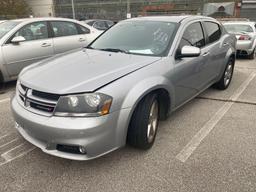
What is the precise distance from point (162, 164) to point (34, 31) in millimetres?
4524

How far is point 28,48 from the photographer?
552 cm

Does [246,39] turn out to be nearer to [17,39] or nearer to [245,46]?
[245,46]

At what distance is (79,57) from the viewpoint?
3.33m

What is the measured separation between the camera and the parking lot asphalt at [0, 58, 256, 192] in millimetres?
2455

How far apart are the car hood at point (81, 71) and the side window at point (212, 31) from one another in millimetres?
1810

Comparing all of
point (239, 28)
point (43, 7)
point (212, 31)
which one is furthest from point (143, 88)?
point (43, 7)

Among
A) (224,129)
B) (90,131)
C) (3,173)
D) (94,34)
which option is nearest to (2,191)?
(3,173)

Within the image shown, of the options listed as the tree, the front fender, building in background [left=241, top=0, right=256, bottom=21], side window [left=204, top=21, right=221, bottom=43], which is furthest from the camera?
building in background [left=241, top=0, right=256, bottom=21]

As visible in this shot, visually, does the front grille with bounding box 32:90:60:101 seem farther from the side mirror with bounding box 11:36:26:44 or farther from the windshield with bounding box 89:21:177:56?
the side mirror with bounding box 11:36:26:44

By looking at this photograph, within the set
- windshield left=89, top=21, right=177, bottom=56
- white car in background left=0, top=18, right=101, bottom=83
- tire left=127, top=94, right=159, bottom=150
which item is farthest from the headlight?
white car in background left=0, top=18, right=101, bottom=83

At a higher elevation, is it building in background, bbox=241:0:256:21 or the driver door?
building in background, bbox=241:0:256:21

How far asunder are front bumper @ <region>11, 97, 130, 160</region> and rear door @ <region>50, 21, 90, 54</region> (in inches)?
151

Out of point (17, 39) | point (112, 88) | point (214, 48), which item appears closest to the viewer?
point (112, 88)

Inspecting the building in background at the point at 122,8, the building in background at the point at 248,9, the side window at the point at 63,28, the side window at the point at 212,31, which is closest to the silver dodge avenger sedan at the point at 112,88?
the side window at the point at 212,31
